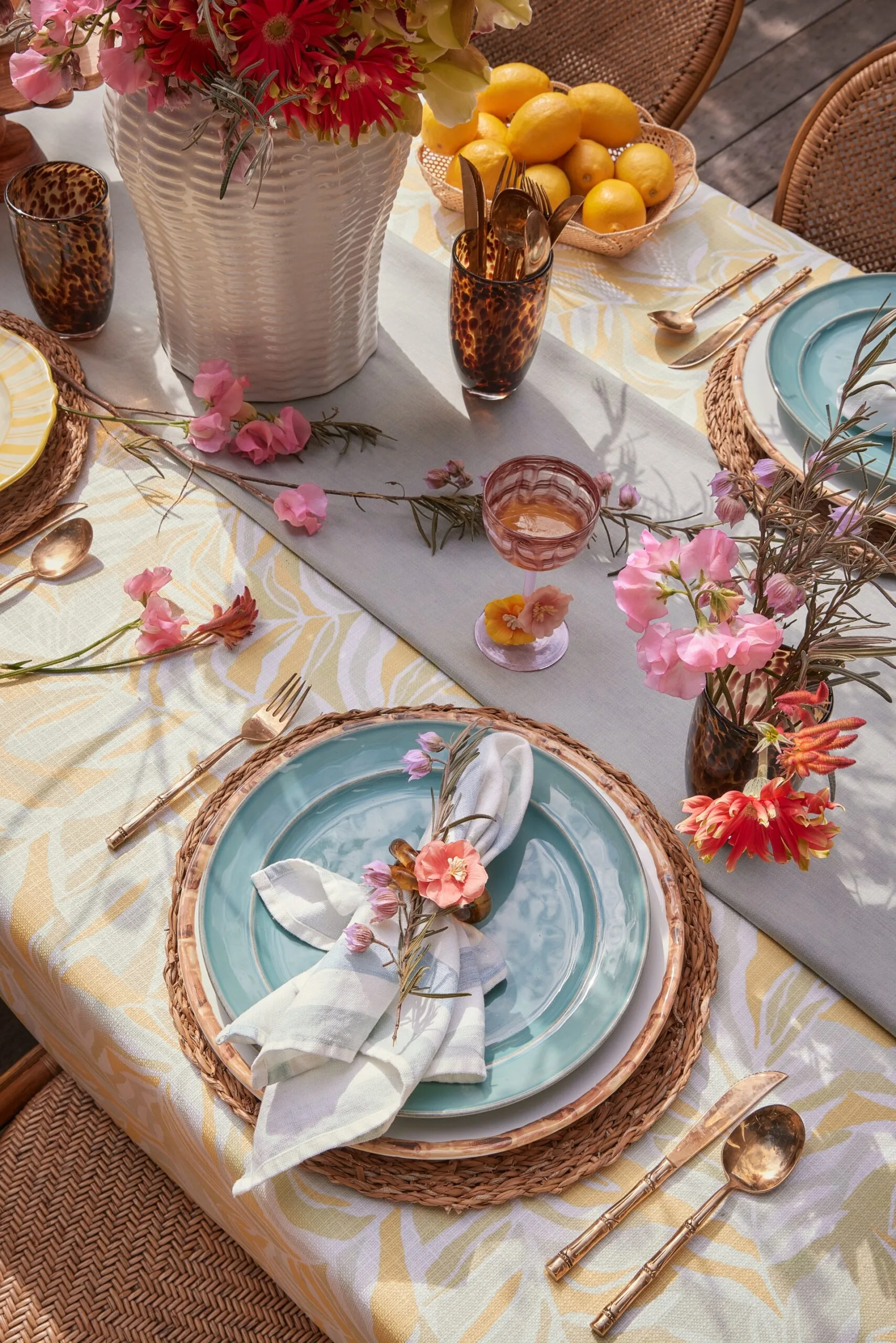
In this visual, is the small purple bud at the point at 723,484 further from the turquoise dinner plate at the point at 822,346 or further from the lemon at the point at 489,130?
the lemon at the point at 489,130

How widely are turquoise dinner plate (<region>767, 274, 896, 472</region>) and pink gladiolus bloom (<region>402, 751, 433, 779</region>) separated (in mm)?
493

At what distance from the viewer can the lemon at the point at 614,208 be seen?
47.7 inches

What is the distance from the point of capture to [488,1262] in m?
0.64

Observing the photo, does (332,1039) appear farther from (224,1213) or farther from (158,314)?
(158,314)

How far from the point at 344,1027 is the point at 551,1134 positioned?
14 cm

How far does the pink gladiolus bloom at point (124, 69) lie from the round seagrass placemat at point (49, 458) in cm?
29

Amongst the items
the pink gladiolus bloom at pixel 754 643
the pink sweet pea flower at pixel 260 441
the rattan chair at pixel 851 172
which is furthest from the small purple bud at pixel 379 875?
the rattan chair at pixel 851 172

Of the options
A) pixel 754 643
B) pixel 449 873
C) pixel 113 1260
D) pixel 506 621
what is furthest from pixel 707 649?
pixel 113 1260

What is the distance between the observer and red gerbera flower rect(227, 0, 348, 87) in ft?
2.52

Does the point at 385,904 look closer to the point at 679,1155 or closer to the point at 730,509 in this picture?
the point at 679,1155

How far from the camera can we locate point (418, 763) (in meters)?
0.78

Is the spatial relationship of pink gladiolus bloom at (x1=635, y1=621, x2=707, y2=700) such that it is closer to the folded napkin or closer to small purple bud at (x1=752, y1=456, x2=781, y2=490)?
the folded napkin

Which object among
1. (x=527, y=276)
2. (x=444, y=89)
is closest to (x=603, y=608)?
(x=527, y=276)

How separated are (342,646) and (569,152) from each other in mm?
675
